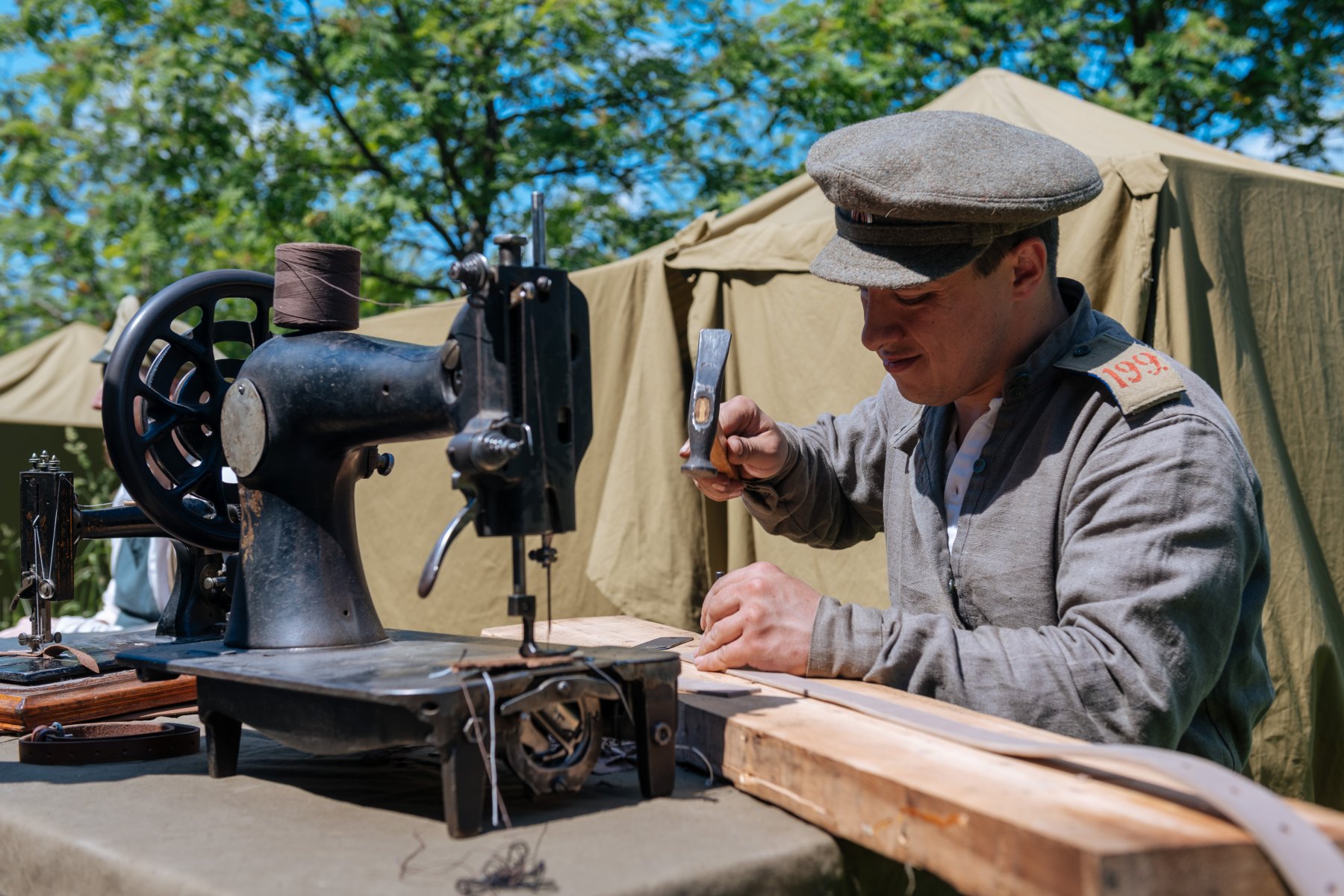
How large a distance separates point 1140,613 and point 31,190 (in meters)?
12.5

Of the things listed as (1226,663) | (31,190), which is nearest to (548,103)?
(31,190)

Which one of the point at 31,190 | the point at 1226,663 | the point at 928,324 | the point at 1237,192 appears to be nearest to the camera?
the point at 1226,663

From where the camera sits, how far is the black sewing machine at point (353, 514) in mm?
1296

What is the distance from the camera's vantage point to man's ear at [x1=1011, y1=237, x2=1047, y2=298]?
1.87m

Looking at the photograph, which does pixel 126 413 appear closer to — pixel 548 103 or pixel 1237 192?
pixel 1237 192

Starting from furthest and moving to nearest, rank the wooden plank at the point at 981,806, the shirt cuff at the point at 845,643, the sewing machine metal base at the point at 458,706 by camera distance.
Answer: the shirt cuff at the point at 845,643 → the sewing machine metal base at the point at 458,706 → the wooden plank at the point at 981,806

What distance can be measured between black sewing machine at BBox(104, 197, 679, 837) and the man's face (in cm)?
59

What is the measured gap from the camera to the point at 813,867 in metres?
1.19

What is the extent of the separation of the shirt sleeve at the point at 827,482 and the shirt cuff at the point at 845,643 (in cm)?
66

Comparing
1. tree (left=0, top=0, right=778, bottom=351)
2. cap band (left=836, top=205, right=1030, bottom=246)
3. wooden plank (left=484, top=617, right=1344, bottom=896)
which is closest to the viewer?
wooden plank (left=484, top=617, right=1344, bottom=896)

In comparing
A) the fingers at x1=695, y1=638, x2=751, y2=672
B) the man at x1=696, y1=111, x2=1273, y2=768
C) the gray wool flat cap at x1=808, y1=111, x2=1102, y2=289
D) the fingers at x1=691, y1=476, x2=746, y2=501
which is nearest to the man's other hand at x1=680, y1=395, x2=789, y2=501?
the fingers at x1=691, y1=476, x2=746, y2=501

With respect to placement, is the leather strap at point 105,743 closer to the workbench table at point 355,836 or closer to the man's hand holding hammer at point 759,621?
the workbench table at point 355,836

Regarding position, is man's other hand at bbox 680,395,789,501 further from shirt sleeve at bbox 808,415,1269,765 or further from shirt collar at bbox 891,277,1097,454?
shirt sleeve at bbox 808,415,1269,765

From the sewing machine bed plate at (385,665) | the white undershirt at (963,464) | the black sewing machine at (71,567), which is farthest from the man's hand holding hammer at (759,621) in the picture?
the black sewing machine at (71,567)
